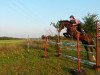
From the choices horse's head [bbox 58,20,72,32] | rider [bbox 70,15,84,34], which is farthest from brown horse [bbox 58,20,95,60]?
rider [bbox 70,15,84,34]

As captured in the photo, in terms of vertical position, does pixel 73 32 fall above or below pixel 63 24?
below

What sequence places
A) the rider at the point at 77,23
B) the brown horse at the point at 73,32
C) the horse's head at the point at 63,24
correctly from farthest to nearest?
1. the horse's head at the point at 63,24
2. the brown horse at the point at 73,32
3. the rider at the point at 77,23

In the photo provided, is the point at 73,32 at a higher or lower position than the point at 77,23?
lower

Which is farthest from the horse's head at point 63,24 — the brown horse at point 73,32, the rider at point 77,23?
the rider at point 77,23

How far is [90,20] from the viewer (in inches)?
2648

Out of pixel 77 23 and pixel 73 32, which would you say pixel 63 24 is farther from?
pixel 77 23

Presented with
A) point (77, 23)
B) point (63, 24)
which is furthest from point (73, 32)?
point (77, 23)

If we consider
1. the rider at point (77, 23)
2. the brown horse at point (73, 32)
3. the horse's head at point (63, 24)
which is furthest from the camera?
the horse's head at point (63, 24)

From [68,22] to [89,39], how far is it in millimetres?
1813

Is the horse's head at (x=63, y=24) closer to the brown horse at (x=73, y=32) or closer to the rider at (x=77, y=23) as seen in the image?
the brown horse at (x=73, y=32)

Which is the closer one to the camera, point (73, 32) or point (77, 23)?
point (77, 23)

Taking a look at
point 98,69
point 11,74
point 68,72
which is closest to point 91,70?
point 98,69

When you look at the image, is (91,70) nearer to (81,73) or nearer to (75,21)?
(81,73)

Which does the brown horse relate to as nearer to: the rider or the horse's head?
the horse's head
